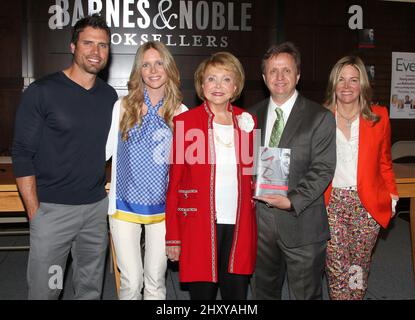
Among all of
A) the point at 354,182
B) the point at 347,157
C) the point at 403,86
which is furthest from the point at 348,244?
the point at 403,86

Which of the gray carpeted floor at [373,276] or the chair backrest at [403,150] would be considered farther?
the chair backrest at [403,150]

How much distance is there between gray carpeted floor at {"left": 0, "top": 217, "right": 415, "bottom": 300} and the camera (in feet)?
12.5

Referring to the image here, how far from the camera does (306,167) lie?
248cm

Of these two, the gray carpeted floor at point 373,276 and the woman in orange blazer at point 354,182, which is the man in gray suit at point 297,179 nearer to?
the woman in orange blazer at point 354,182

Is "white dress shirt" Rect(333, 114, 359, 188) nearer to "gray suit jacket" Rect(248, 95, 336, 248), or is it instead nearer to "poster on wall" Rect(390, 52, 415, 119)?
"gray suit jacket" Rect(248, 95, 336, 248)

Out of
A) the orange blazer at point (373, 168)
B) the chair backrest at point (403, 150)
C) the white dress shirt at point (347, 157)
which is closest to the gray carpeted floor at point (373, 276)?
the chair backrest at point (403, 150)

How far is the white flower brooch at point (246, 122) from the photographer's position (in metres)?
2.44

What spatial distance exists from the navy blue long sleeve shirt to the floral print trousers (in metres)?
1.44

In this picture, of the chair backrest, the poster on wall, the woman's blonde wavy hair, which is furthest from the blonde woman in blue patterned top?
the poster on wall

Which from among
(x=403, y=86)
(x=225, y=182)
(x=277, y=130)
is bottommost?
(x=225, y=182)

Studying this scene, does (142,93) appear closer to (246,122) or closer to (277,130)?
(246,122)

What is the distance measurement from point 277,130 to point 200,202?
58cm

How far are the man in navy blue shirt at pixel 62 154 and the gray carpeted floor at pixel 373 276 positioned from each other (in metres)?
1.33

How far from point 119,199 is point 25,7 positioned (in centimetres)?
493
